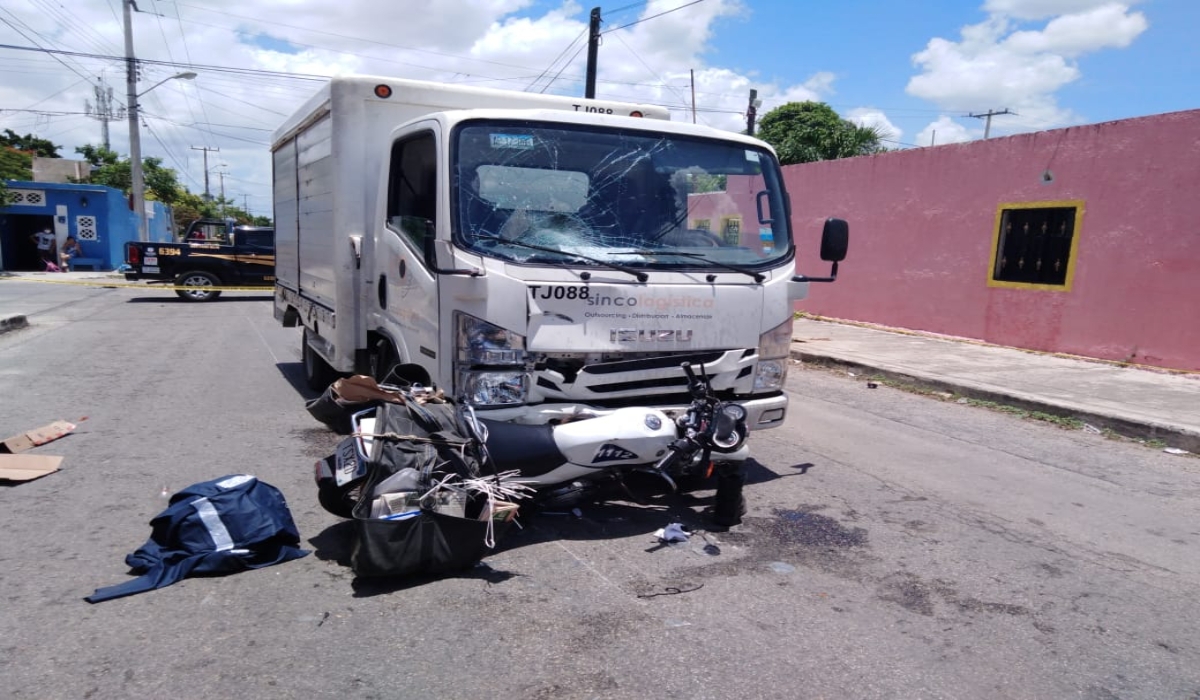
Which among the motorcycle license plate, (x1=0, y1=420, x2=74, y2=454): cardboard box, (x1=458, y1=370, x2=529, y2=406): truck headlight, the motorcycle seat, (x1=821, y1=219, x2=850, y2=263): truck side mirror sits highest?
(x1=821, y1=219, x2=850, y2=263): truck side mirror

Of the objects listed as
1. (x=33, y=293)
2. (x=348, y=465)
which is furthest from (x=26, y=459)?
(x=33, y=293)

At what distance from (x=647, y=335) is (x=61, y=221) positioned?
36.3m

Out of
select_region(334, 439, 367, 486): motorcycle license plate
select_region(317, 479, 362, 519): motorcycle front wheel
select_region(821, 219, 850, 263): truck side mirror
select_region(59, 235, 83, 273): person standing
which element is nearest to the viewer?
select_region(334, 439, 367, 486): motorcycle license plate

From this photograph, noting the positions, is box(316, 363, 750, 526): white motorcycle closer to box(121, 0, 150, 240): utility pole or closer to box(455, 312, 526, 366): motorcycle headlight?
box(455, 312, 526, 366): motorcycle headlight

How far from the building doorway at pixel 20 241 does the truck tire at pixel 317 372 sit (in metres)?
31.0

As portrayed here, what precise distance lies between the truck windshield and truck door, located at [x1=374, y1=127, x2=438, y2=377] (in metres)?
0.33

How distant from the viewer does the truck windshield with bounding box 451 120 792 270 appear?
463 cm

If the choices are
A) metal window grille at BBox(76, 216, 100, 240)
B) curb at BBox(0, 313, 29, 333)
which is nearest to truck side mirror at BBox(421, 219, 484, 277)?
curb at BBox(0, 313, 29, 333)

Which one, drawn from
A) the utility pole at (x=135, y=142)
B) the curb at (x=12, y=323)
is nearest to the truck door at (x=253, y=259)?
the curb at (x=12, y=323)

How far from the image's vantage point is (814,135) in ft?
76.4

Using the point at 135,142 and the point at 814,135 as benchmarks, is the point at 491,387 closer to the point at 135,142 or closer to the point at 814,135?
the point at 814,135

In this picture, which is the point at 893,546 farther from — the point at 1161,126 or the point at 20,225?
the point at 20,225

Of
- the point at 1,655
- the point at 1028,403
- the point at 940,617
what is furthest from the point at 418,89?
the point at 1028,403

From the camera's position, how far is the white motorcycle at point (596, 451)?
416 centimetres
